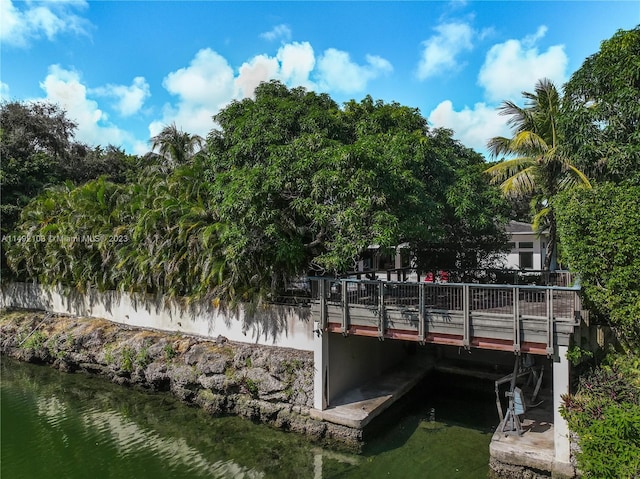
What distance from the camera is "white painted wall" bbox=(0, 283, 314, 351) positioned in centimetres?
1249

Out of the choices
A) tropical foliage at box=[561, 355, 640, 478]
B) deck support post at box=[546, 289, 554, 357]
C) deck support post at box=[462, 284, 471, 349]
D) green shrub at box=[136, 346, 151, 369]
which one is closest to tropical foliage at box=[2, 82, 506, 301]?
deck support post at box=[462, 284, 471, 349]

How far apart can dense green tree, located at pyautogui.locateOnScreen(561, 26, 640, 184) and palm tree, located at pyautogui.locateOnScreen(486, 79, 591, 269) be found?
2.33 meters

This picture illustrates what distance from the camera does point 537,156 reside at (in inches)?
559

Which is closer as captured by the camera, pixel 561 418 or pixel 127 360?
pixel 561 418

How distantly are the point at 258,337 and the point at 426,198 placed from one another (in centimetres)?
678

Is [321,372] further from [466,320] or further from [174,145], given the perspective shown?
[174,145]

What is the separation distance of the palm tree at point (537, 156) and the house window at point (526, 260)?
782 cm

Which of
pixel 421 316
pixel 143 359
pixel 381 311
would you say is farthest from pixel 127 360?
pixel 421 316

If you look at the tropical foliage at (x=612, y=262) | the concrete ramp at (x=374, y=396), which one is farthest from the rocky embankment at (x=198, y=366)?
the tropical foliage at (x=612, y=262)

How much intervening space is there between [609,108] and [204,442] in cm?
1315

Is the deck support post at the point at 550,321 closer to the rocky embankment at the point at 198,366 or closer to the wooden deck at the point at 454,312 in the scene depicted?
the wooden deck at the point at 454,312

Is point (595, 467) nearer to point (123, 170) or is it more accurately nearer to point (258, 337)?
point (258, 337)

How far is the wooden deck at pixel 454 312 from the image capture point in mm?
8469

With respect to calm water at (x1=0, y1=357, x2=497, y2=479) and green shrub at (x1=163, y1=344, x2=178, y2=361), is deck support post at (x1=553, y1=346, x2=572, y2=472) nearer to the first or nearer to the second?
calm water at (x1=0, y1=357, x2=497, y2=479)
